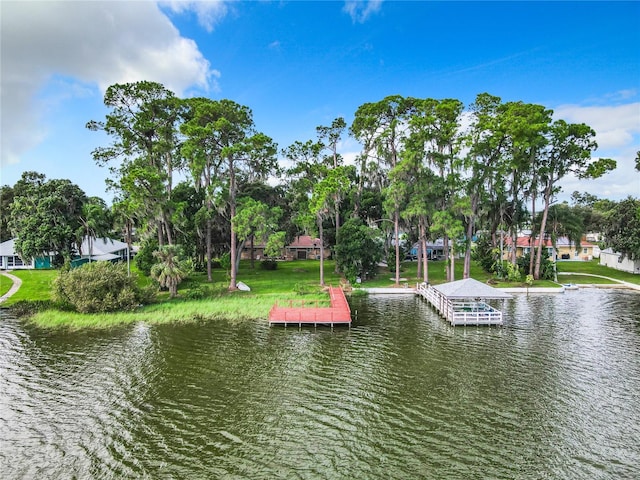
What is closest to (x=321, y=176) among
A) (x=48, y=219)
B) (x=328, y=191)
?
(x=328, y=191)

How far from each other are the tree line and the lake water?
45.6ft

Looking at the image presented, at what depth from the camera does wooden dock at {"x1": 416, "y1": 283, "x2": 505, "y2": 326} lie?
25.7m

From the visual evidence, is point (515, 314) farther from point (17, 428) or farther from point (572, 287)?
point (17, 428)

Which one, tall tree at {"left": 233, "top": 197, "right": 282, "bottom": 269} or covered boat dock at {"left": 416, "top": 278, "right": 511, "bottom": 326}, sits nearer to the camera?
covered boat dock at {"left": 416, "top": 278, "right": 511, "bottom": 326}

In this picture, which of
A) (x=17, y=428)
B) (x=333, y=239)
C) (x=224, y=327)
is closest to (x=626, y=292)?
(x=333, y=239)

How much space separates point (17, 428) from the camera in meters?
13.3

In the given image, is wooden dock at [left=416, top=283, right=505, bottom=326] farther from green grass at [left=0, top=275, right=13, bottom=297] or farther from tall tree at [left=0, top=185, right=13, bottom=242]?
tall tree at [left=0, top=185, right=13, bottom=242]

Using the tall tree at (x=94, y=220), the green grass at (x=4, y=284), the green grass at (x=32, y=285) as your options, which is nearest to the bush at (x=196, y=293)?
the green grass at (x=32, y=285)

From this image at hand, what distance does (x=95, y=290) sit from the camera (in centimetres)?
2741

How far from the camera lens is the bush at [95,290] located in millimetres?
27172

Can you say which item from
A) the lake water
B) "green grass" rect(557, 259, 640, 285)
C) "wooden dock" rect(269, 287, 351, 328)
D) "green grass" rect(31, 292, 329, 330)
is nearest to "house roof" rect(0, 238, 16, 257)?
"green grass" rect(31, 292, 329, 330)

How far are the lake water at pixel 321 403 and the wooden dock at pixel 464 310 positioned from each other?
1.04 m

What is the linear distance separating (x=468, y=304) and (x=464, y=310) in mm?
1291

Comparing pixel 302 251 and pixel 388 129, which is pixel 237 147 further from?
pixel 302 251
